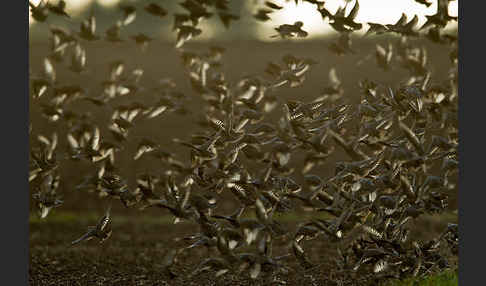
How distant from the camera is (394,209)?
4598 mm

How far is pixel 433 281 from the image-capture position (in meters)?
4.95

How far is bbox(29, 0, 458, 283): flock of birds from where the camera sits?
426 cm

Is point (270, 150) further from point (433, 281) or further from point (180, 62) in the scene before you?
point (180, 62)

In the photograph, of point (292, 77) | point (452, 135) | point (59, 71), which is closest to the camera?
point (292, 77)

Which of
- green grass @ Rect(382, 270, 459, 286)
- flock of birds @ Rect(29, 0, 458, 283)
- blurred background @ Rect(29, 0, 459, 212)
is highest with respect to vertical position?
flock of birds @ Rect(29, 0, 458, 283)

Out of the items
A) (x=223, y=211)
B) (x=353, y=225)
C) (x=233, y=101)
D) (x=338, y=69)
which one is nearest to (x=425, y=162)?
(x=353, y=225)

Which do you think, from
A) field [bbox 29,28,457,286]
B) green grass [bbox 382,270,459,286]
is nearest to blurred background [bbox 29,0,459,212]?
field [bbox 29,28,457,286]

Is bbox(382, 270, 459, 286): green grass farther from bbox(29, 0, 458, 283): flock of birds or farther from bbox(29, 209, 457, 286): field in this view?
bbox(29, 0, 458, 283): flock of birds

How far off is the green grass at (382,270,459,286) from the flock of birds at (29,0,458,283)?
14 cm

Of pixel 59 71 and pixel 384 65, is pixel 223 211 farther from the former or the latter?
pixel 59 71


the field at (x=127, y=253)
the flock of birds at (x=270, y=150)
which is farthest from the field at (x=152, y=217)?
the flock of birds at (x=270, y=150)

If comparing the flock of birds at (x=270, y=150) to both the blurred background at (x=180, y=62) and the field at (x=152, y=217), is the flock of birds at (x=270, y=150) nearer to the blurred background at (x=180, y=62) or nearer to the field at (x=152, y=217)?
the field at (x=152, y=217)

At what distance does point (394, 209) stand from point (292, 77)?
4.18ft

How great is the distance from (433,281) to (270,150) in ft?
5.99
